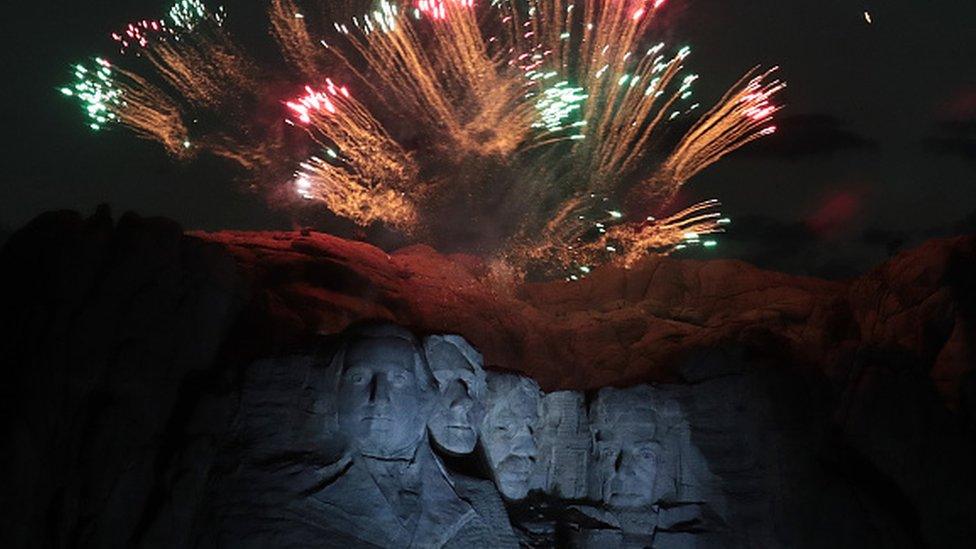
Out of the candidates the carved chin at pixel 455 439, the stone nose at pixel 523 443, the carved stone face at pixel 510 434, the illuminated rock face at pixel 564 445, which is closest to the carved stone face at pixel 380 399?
the carved chin at pixel 455 439

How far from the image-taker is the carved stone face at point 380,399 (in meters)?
14.5

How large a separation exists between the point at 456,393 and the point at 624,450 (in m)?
4.14

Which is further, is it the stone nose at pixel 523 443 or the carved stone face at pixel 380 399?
the stone nose at pixel 523 443

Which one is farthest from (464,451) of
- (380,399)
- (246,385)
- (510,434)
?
(246,385)

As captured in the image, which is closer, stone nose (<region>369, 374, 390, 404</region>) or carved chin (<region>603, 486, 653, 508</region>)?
stone nose (<region>369, 374, 390, 404</region>)

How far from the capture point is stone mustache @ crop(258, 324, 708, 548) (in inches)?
562

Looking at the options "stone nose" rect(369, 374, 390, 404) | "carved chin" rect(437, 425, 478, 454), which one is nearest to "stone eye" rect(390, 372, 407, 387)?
"stone nose" rect(369, 374, 390, 404)

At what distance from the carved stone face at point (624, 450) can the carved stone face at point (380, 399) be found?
4617mm

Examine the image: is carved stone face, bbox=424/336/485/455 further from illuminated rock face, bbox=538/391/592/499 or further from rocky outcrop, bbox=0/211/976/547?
illuminated rock face, bbox=538/391/592/499

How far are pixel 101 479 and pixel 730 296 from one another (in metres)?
24.8

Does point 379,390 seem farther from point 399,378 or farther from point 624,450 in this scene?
point 624,450

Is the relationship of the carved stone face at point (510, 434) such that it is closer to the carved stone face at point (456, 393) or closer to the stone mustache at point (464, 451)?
the stone mustache at point (464, 451)

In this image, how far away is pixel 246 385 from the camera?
47.6 ft

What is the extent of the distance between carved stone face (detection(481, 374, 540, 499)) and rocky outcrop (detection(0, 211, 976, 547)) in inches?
45.4
